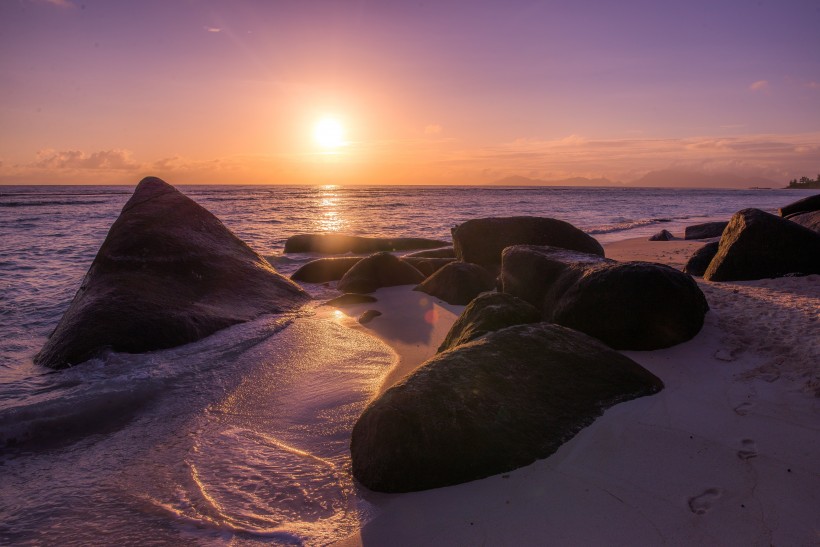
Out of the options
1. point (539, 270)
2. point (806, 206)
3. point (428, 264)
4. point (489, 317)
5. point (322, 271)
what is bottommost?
point (322, 271)

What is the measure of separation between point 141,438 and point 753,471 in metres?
3.83

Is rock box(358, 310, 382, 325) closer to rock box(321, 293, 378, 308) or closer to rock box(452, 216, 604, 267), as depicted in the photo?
rock box(321, 293, 378, 308)

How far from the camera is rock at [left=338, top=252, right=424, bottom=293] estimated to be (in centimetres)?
852

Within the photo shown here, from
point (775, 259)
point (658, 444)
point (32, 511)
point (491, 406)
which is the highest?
point (775, 259)

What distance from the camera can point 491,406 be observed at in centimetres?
306

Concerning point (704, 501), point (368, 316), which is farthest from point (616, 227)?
point (704, 501)

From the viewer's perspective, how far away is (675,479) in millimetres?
2631

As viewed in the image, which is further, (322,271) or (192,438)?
(322,271)

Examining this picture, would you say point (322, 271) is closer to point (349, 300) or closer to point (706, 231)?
point (349, 300)

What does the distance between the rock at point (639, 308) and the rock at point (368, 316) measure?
2734mm

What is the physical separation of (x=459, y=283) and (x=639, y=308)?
127 inches

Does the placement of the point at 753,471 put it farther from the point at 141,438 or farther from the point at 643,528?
the point at 141,438

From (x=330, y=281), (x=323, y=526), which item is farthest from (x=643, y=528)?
(x=330, y=281)

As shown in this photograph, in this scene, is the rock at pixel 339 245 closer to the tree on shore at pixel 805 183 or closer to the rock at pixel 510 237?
the rock at pixel 510 237
